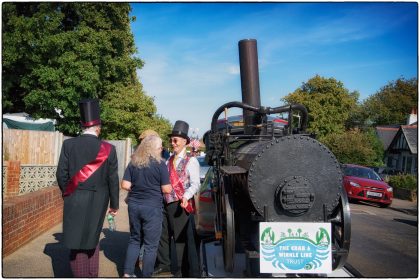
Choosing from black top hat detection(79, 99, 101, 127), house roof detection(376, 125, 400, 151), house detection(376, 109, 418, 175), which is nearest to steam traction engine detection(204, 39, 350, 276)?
black top hat detection(79, 99, 101, 127)

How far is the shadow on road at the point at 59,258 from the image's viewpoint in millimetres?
4923

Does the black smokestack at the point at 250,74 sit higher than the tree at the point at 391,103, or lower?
lower

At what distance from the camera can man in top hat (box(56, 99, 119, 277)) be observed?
4.05 m

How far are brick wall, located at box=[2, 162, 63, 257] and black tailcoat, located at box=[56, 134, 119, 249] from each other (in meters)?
1.67

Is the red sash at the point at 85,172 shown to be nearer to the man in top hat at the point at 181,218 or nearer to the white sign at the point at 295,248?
the man in top hat at the point at 181,218

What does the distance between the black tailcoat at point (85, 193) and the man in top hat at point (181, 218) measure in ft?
3.43

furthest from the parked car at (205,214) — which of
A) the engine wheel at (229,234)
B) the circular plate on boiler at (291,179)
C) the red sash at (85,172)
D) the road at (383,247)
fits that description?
the red sash at (85,172)

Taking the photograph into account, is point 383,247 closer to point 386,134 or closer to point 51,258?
point 51,258

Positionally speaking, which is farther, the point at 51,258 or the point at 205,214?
the point at 205,214

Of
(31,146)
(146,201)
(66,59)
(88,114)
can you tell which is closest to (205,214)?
(146,201)

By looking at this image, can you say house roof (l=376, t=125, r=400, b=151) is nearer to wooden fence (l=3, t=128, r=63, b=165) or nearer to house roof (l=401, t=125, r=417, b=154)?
house roof (l=401, t=125, r=417, b=154)

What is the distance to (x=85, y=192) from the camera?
409 cm

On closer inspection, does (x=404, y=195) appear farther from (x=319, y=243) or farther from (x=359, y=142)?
(x=319, y=243)

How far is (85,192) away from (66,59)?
43.7 feet
